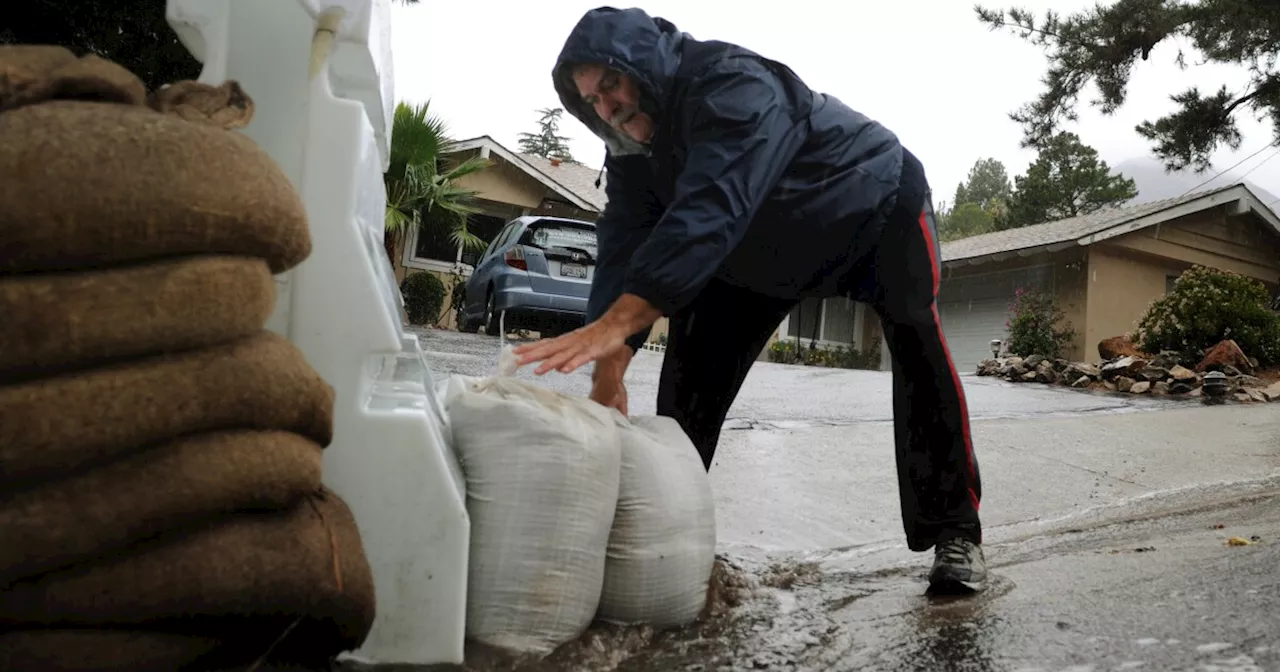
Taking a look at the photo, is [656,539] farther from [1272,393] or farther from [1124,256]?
[1124,256]

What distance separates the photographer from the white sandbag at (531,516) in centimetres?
164

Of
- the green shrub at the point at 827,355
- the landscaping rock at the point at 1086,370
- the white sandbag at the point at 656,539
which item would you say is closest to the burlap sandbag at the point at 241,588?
the white sandbag at the point at 656,539

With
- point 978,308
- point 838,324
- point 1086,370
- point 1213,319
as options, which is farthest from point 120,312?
point 838,324

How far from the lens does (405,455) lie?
153 centimetres

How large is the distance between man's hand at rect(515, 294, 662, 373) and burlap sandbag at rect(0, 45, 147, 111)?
734 millimetres

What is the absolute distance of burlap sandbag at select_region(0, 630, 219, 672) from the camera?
1104mm

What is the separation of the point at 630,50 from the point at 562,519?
979 millimetres

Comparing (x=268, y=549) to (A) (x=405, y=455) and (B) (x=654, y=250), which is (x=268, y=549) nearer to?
(A) (x=405, y=455)

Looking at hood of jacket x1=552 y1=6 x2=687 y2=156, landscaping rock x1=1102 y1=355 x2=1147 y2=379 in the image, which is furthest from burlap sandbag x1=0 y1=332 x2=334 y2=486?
landscaping rock x1=1102 y1=355 x2=1147 y2=379

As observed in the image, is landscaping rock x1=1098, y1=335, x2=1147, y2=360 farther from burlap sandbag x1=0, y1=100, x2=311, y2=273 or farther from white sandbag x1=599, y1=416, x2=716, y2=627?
burlap sandbag x1=0, y1=100, x2=311, y2=273

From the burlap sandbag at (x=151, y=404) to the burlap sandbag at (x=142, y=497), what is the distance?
0.02 metres

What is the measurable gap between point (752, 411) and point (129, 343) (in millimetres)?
5809

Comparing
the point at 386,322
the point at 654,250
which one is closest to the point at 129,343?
the point at 386,322

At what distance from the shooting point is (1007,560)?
2900 millimetres
